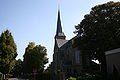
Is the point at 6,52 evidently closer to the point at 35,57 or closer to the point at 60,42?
the point at 35,57

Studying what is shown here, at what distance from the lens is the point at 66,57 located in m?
61.8

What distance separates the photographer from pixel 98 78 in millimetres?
23031

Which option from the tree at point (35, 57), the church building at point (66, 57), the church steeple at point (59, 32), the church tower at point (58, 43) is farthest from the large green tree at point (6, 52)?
the church steeple at point (59, 32)

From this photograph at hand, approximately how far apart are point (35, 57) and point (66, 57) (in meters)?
11.1

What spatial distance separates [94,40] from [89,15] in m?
5.07

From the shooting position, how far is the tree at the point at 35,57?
56438mm

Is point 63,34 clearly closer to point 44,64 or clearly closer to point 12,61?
point 44,64

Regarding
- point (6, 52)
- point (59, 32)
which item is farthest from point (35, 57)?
point (6, 52)

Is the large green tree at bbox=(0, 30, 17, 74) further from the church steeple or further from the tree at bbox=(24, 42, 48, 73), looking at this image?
the church steeple

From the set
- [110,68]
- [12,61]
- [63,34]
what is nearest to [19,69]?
[63,34]

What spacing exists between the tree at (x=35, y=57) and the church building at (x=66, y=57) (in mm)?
5629

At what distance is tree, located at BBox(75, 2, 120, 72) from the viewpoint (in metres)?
30.2

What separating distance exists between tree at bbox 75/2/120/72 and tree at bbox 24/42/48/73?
80.4ft

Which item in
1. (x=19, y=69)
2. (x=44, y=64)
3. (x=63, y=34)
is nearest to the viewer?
(x=44, y=64)
